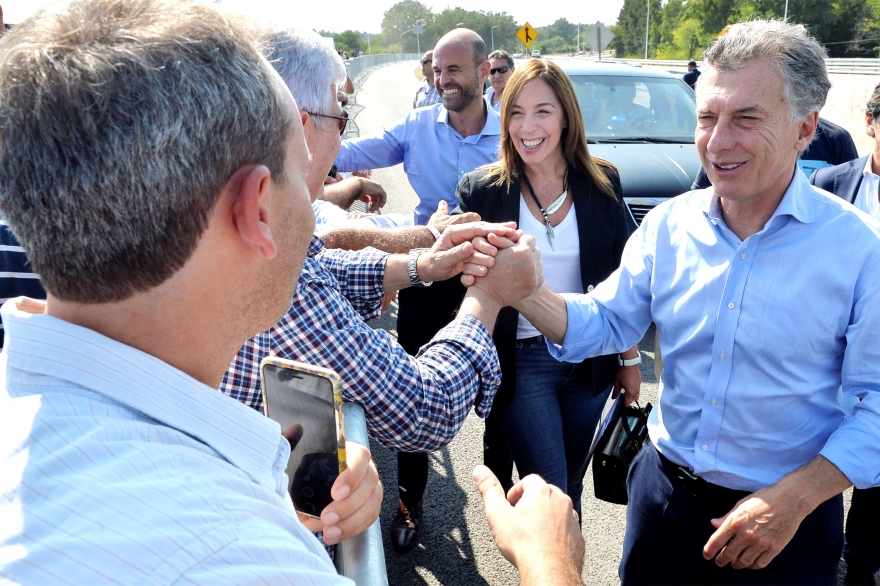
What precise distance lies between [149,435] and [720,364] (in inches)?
70.7

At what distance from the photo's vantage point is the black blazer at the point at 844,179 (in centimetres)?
340

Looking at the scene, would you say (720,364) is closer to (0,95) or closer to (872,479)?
(872,479)

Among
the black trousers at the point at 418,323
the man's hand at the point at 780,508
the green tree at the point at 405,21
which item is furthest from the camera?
the green tree at the point at 405,21

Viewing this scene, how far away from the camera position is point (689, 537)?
2.25 meters

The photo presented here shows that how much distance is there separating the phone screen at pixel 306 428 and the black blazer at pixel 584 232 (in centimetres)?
168

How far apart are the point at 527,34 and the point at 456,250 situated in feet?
89.5

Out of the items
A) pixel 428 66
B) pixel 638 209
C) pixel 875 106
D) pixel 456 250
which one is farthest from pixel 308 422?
pixel 428 66

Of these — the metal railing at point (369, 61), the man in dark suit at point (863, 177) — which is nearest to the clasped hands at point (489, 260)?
the man in dark suit at point (863, 177)

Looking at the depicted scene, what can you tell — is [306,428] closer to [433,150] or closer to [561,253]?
[561,253]

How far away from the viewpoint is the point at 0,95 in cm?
85

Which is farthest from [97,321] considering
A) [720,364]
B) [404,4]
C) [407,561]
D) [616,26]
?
[404,4]

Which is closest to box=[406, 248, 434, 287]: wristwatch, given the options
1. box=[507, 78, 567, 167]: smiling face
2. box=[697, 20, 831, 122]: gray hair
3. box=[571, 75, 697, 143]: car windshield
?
box=[507, 78, 567, 167]: smiling face

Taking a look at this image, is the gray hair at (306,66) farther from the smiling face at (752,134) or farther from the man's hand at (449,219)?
the smiling face at (752,134)

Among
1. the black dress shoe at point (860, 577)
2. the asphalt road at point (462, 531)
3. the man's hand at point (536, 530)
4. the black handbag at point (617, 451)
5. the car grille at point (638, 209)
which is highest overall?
the man's hand at point (536, 530)
